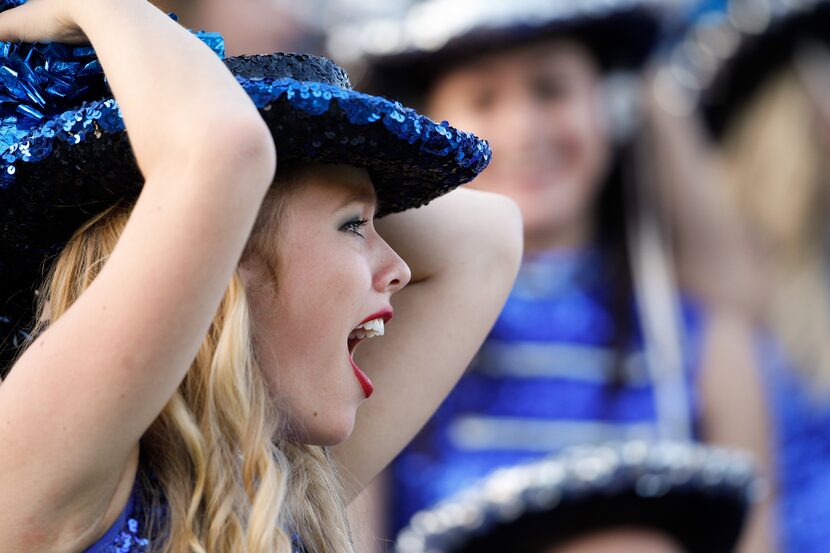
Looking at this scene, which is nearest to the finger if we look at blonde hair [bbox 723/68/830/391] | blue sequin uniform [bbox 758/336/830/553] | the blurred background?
the blurred background

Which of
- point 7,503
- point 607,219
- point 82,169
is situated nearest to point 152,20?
point 82,169

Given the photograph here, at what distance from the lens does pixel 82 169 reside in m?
1.56

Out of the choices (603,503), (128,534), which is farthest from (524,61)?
(128,534)

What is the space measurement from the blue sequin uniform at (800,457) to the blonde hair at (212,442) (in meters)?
2.68

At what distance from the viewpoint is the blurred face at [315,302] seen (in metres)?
1.71

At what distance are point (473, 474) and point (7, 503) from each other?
208 cm

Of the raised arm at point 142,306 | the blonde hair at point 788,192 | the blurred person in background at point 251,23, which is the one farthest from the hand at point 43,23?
the blonde hair at point 788,192

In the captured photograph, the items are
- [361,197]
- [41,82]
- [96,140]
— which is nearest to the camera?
[96,140]

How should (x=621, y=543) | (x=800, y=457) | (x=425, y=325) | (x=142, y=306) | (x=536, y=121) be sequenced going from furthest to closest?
(x=800, y=457)
(x=536, y=121)
(x=621, y=543)
(x=425, y=325)
(x=142, y=306)

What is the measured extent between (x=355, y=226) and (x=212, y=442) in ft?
1.08

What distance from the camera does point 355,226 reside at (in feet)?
5.77

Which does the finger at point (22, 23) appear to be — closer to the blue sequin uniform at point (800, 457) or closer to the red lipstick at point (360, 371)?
the red lipstick at point (360, 371)

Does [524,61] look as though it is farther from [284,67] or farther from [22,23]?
[22,23]

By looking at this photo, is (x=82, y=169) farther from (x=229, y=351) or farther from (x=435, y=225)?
(x=435, y=225)
